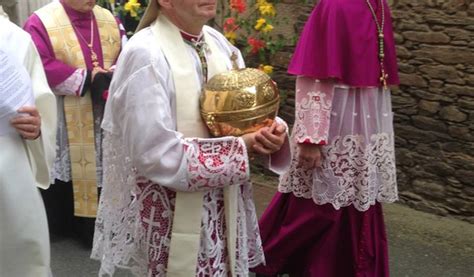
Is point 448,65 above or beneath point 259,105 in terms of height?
beneath

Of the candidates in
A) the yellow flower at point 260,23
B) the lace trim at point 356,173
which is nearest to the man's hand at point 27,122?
the lace trim at point 356,173

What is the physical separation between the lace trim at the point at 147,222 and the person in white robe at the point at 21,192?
27cm

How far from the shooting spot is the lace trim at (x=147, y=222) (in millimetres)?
2375

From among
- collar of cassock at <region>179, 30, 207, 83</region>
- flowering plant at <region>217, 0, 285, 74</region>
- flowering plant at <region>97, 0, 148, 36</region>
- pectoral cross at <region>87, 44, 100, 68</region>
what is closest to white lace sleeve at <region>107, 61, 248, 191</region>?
collar of cassock at <region>179, 30, 207, 83</region>

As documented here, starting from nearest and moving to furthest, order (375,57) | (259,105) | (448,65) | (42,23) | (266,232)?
(259,105)
(375,57)
(266,232)
(42,23)
(448,65)

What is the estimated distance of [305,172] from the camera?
333 cm

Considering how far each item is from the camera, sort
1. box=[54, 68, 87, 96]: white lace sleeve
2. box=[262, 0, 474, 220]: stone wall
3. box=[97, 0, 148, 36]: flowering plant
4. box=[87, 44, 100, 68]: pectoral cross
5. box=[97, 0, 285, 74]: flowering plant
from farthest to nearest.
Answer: box=[97, 0, 285, 74]: flowering plant → box=[97, 0, 148, 36]: flowering plant → box=[262, 0, 474, 220]: stone wall → box=[87, 44, 100, 68]: pectoral cross → box=[54, 68, 87, 96]: white lace sleeve

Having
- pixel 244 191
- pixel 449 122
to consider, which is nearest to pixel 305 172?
pixel 244 191

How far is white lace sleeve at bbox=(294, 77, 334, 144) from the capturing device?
3.14 m

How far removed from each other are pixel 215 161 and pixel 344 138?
112cm

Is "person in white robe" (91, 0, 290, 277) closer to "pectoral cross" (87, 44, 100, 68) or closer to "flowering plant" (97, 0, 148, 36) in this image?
"pectoral cross" (87, 44, 100, 68)

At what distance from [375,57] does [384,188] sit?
0.60m

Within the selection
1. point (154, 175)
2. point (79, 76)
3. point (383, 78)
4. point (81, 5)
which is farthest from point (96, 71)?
point (154, 175)

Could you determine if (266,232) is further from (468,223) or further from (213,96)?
(468,223)
